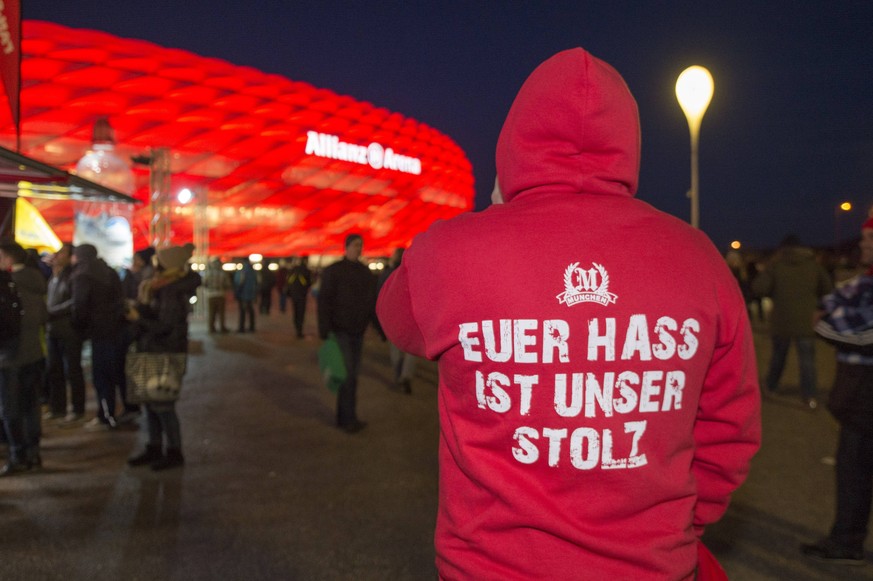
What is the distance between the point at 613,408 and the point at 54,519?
419 centimetres

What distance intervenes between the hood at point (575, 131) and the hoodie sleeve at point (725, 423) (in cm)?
37

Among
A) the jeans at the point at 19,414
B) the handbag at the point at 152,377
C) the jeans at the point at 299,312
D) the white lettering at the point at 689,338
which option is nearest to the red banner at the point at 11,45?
A: the handbag at the point at 152,377

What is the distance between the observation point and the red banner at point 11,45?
13.6ft

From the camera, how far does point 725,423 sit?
137cm

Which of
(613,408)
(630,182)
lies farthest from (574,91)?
(613,408)

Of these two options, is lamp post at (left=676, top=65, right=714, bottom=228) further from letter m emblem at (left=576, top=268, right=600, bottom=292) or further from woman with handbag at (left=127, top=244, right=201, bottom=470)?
letter m emblem at (left=576, top=268, right=600, bottom=292)

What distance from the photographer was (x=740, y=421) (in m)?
1.36

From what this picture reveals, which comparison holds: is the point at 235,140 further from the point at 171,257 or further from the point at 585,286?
the point at 585,286

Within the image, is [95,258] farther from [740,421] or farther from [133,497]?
[740,421]

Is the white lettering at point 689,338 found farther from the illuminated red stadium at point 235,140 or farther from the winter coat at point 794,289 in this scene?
the illuminated red stadium at point 235,140

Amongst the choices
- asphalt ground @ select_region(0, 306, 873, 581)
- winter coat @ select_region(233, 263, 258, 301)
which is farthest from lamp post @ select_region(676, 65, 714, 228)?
winter coat @ select_region(233, 263, 258, 301)

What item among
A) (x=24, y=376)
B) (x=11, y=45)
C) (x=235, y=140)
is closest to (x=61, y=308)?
(x=24, y=376)

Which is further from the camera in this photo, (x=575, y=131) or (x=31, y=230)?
(x=31, y=230)

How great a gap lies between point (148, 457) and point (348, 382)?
1.89 meters
